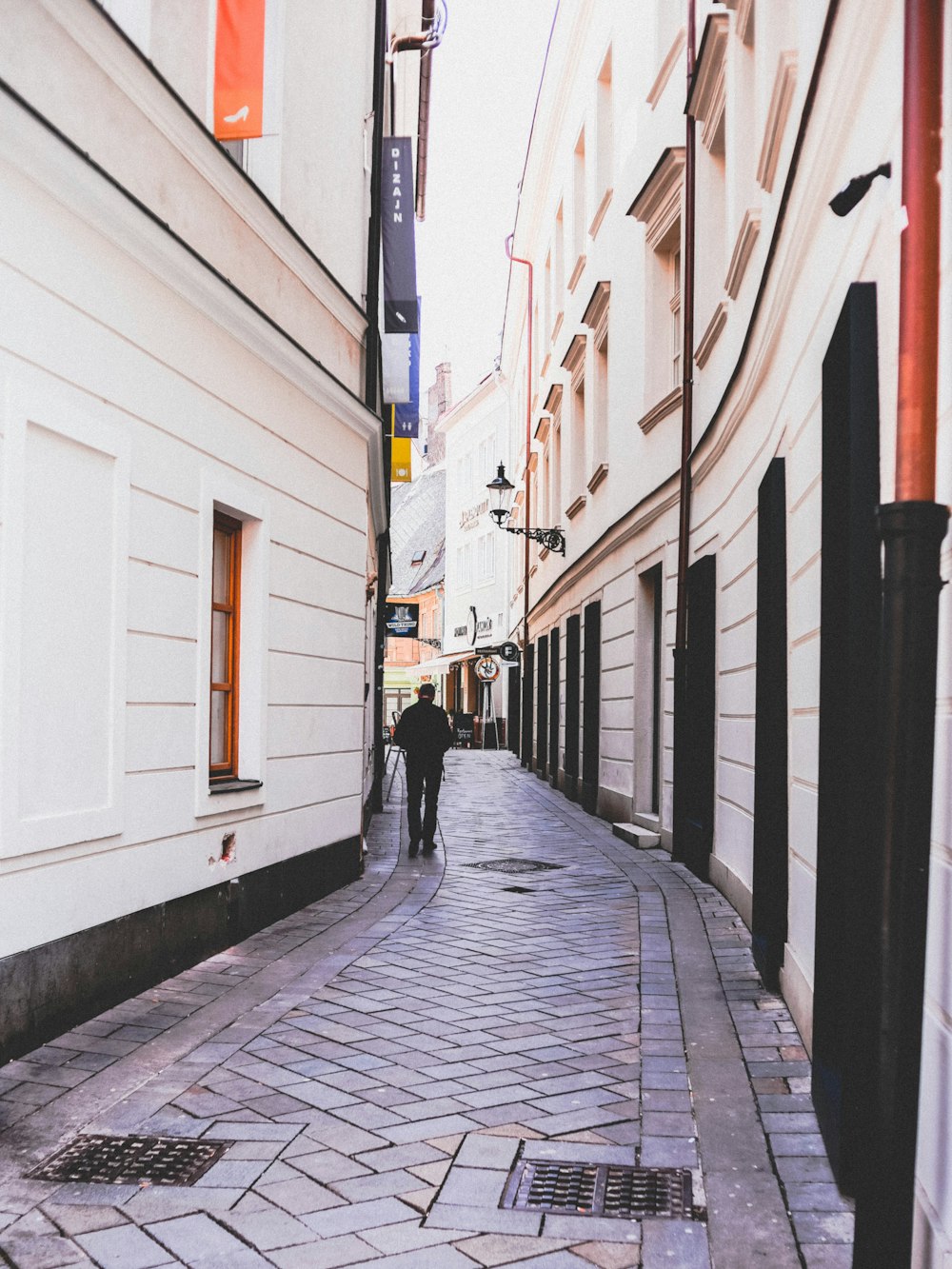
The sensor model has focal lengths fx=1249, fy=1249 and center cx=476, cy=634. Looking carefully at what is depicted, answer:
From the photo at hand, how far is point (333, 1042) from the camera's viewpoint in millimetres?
5281

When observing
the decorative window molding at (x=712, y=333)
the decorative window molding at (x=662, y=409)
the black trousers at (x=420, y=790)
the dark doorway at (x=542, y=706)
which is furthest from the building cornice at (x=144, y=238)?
the dark doorway at (x=542, y=706)

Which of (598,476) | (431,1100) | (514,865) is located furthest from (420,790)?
(431,1100)

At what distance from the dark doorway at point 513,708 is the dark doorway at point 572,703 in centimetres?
1284

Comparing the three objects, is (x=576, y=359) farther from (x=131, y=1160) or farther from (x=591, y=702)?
(x=131, y=1160)

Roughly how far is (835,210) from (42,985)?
4.20 metres

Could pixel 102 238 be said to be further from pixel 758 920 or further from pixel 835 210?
pixel 758 920

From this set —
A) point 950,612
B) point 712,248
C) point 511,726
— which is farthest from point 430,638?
point 950,612

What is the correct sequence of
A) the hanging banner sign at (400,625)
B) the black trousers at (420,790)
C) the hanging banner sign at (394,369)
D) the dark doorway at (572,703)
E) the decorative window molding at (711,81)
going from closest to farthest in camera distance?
the decorative window molding at (711,81) → the black trousers at (420,790) → the hanging banner sign at (394,369) → the dark doorway at (572,703) → the hanging banner sign at (400,625)

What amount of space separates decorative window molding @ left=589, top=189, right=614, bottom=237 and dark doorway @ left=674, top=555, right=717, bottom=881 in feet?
21.7

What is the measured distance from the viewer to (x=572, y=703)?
61.3ft

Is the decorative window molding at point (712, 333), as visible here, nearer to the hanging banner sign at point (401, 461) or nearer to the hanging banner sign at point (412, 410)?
the hanging banner sign at point (412, 410)

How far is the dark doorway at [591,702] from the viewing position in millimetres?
15875

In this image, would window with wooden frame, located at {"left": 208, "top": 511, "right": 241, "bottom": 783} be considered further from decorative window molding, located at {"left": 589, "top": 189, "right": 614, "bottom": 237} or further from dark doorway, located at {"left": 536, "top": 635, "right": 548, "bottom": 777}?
dark doorway, located at {"left": 536, "top": 635, "right": 548, "bottom": 777}

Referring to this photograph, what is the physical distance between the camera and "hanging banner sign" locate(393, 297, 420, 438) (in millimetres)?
16078
